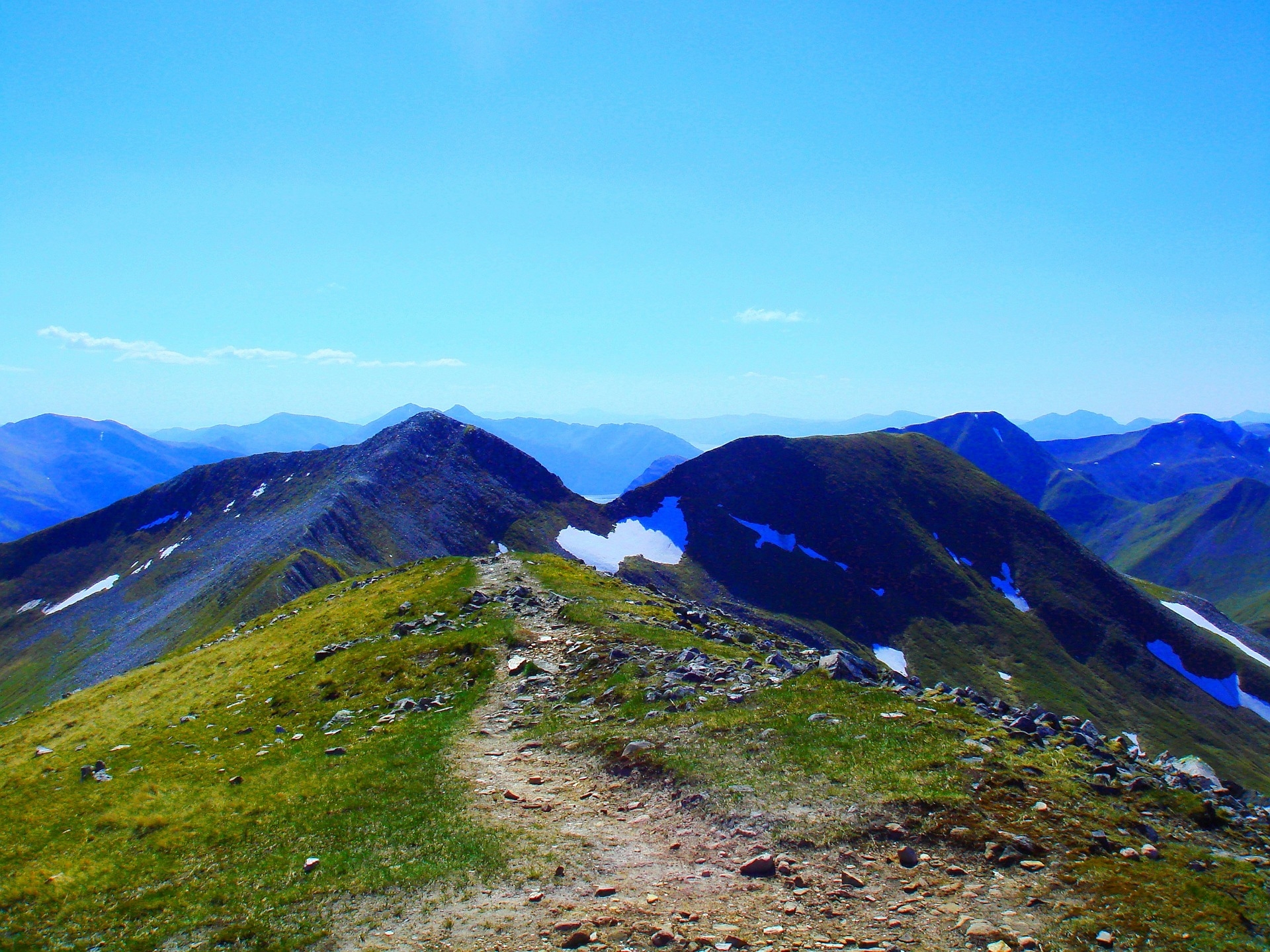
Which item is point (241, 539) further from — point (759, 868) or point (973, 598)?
point (973, 598)

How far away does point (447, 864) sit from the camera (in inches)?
598

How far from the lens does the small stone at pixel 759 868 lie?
14.0 meters

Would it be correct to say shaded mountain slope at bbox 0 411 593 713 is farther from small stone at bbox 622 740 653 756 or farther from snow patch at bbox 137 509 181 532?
small stone at bbox 622 740 653 756

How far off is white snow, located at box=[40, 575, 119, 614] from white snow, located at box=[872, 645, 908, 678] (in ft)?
530

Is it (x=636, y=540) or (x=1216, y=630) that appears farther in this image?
(x=1216, y=630)

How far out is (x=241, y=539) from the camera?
143125 mm

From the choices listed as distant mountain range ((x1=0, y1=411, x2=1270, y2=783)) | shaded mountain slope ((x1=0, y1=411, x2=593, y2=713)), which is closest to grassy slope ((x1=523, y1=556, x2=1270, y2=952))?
shaded mountain slope ((x1=0, y1=411, x2=593, y2=713))

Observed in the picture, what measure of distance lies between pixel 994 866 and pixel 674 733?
9.32 meters

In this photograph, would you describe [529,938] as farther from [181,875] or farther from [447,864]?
[181,875]

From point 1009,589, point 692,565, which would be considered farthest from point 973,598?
point 692,565

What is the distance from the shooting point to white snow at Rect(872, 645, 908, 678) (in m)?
146

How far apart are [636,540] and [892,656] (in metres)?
65.2

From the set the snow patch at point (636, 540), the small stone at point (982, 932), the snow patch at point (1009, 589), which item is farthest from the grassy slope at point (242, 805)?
the snow patch at point (1009, 589)

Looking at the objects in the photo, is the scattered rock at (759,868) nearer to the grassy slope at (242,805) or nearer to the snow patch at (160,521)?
the grassy slope at (242,805)
